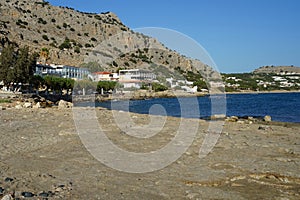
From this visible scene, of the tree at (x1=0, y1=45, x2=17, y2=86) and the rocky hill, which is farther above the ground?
the rocky hill

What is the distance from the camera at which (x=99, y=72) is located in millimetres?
100812

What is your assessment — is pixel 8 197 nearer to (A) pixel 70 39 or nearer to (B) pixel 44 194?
(B) pixel 44 194

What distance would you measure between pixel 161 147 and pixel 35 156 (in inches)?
181

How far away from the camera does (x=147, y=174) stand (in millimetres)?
9070

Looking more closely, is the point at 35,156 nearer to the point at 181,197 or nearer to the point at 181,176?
the point at 181,176

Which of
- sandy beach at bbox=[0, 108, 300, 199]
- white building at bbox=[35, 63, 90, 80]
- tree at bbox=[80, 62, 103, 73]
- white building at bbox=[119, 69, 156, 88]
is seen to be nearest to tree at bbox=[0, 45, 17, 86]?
white building at bbox=[35, 63, 90, 80]

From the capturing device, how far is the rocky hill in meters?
101

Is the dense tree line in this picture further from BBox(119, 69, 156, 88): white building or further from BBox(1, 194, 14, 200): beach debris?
BBox(119, 69, 156, 88): white building

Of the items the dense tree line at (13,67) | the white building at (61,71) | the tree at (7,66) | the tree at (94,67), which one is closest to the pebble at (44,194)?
the dense tree line at (13,67)

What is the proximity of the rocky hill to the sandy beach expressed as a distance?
6870cm

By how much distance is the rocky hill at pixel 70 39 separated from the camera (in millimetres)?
101062

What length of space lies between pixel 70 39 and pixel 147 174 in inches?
5115

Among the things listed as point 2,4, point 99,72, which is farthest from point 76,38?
point 99,72

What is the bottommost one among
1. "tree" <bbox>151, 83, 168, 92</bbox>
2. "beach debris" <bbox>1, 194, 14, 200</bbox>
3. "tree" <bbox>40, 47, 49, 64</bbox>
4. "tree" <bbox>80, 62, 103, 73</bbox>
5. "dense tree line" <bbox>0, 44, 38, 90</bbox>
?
"beach debris" <bbox>1, 194, 14, 200</bbox>
